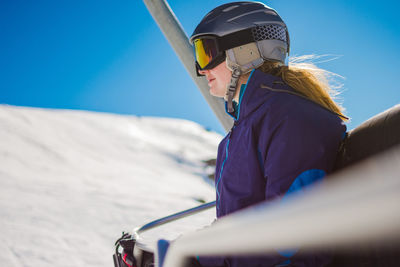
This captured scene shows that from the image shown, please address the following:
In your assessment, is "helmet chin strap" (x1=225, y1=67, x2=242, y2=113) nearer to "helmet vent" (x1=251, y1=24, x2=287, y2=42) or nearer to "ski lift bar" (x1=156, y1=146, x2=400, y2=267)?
"helmet vent" (x1=251, y1=24, x2=287, y2=42)

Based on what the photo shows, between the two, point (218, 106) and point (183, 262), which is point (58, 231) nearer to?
point (218, 106)

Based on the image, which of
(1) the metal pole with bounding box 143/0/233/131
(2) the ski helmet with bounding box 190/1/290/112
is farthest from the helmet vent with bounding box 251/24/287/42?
(1) the metal pole with bounding box 143/0/233/131

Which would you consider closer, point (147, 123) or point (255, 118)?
point (255, 118)

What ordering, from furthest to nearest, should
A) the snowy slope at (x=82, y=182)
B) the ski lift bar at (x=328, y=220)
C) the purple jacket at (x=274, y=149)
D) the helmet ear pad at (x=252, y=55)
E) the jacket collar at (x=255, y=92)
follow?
the snowy slope at (x=82, y=182) → the helmet ear pad at (x=252, y=55) → the jacket collar at (x=255, y=92) → the purple jacket at (x=274, y=149) → the ski lift bar at (x=328, y=220)

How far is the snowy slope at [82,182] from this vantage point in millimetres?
3215

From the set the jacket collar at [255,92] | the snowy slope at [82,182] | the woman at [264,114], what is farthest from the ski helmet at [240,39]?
the snowy slope at [82,182]

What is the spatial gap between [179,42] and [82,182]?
5726mm

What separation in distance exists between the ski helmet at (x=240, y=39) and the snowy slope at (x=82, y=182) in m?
0.95

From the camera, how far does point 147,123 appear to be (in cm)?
1848

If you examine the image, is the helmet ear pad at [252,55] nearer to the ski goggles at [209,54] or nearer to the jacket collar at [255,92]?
the ski goggles at [209,54]

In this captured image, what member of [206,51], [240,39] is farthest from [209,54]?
[240,39]

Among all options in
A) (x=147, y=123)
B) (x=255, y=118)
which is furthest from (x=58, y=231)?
(x=147, y=123)

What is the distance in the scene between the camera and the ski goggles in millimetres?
1266

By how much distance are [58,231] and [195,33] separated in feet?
10.9
